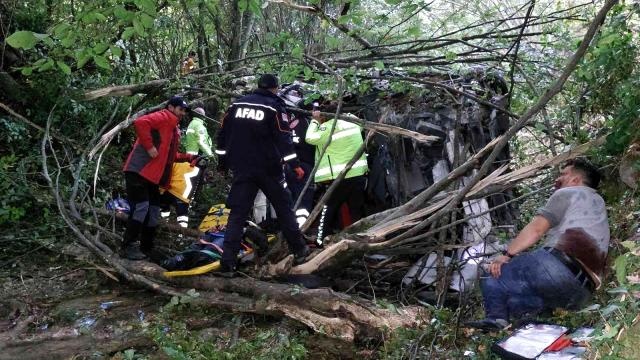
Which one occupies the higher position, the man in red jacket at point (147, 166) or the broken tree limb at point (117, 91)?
the broken tree limb at point (117, 91)

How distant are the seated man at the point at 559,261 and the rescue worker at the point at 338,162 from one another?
257cm

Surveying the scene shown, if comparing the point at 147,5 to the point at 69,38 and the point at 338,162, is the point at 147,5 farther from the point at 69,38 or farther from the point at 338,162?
the point at 338,162

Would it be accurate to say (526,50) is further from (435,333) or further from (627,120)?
(435,333)

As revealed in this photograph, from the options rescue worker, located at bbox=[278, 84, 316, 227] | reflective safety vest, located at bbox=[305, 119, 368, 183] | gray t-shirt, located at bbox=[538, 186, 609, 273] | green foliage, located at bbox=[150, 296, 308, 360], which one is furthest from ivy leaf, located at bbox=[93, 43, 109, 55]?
gray t-shirt, located at bbox=[538, 186, 609, 273]

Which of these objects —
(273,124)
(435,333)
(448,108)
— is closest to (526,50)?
(448,108)

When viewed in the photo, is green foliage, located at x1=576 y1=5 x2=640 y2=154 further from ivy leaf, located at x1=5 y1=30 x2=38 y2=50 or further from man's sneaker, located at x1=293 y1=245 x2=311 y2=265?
ivy leaf, located at x1=5 y1=30 x2=38 y2=50

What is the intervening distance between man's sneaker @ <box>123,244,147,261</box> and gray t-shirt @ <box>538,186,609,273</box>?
3759mm

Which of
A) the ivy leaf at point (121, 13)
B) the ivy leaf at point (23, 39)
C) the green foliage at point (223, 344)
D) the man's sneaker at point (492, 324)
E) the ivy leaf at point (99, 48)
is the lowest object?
the green foliage at point (223, 344)

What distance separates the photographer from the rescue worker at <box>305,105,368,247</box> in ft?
20.7

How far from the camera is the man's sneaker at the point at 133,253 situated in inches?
224

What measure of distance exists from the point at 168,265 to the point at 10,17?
151 inches

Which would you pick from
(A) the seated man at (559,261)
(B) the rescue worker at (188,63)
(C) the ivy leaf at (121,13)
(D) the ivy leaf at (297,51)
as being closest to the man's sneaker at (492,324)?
(A) the seated man at (559,261)

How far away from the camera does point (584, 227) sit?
371 centimetres

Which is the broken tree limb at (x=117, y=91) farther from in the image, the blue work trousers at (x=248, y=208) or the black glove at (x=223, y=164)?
the blue work trousers at (x=248, y=208)
